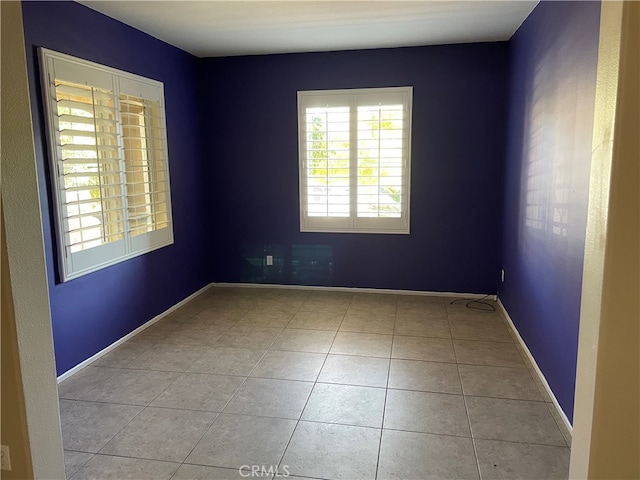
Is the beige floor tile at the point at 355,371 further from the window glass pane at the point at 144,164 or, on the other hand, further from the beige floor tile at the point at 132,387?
the window glass pane at the point at 144,164

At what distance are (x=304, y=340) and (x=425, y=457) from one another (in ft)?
5.14

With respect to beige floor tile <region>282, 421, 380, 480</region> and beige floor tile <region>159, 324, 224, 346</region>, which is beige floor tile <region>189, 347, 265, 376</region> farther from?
beige floor tile <region>282, 421, 380, 480</region>

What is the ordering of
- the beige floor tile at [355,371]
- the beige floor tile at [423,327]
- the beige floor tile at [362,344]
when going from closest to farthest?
the beige floor tile at [355,371] → the beige floor tile at [362,344] → the beige floor tile at [423,327]

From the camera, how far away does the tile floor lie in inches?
82.2

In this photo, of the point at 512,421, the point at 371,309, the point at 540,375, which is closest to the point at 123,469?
the point at 512,421

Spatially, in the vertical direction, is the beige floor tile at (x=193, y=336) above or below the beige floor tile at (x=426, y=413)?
above

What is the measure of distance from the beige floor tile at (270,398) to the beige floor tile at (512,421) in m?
0.95

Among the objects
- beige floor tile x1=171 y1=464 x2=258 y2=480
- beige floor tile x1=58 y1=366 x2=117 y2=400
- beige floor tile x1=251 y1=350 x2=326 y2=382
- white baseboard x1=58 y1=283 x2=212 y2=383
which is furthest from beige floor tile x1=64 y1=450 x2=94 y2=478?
beige floor tile x1=251 y1=350 x2=326 y2=382

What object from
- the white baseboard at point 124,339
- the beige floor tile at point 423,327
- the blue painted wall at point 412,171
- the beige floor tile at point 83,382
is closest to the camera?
the beige floor tile at point 83,382

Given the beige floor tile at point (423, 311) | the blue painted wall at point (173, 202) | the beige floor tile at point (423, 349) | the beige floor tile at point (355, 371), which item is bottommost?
the beige floor tile at point (355, 371)

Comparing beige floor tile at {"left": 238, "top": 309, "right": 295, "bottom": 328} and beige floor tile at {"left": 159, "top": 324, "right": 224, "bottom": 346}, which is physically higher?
beige floor tile at {"left": 238, "top": 309, "right": 295, "bottom": 328}

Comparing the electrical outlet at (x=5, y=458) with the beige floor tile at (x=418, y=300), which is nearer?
the electrical outlet at (x=5, y=458)

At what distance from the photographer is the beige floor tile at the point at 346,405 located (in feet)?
7.99

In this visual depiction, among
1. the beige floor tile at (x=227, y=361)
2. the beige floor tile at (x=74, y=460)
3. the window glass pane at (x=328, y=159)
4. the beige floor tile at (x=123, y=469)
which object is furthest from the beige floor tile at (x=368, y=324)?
the beige floor tile at (x=74, y=460)
